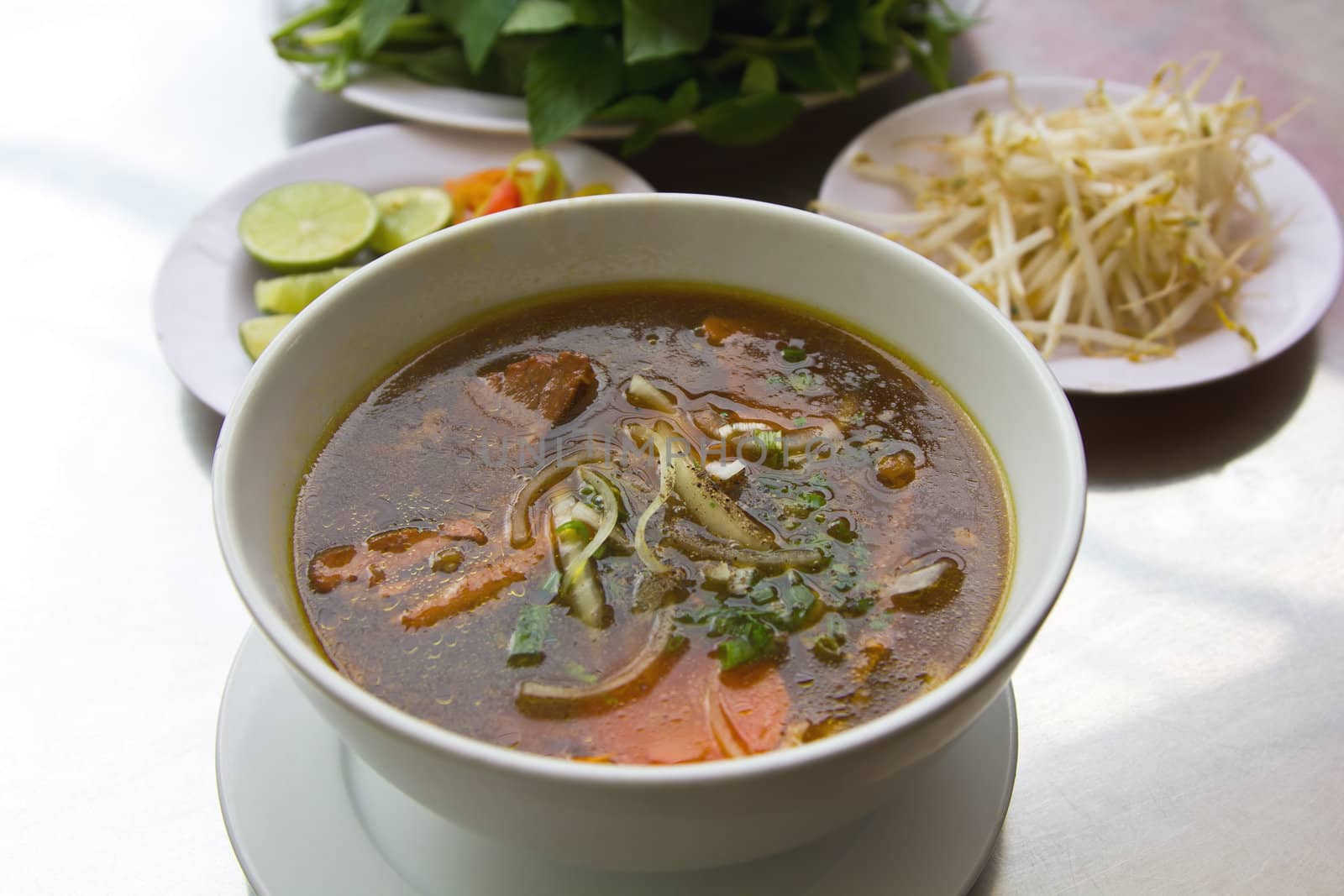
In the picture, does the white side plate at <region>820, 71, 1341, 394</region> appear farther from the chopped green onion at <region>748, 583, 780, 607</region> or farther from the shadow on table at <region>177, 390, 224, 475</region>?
the shadow on table at <region>177, 390, 224, 475</region>

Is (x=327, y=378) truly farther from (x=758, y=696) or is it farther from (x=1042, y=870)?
(x=1042, y=870)

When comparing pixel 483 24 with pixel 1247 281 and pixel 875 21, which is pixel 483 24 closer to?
pixel 875 21

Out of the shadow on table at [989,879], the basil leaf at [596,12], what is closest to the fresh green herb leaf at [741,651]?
the shadow on table at [989,879]

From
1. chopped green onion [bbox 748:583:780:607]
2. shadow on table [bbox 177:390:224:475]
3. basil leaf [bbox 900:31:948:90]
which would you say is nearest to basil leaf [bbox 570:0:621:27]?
basil leaf [bbox 900:31:948:90]

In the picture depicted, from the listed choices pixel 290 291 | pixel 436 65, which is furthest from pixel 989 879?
pixel 436 65

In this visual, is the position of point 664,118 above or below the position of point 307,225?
above

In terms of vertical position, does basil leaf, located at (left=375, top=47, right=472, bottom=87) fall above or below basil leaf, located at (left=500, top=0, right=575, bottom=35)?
below
